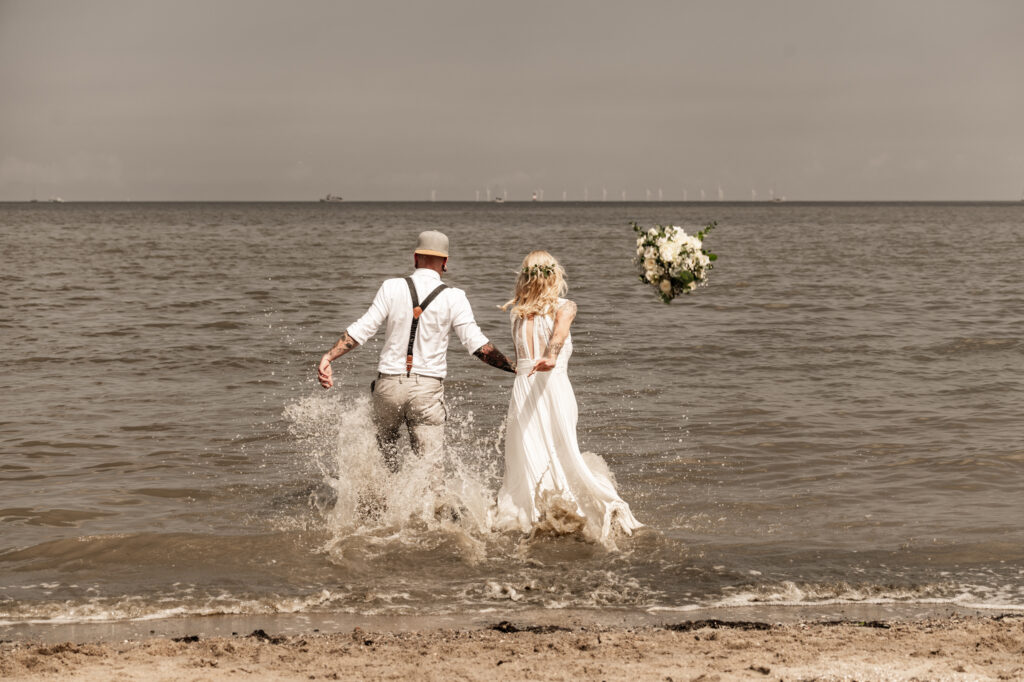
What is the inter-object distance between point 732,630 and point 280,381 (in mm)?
9622

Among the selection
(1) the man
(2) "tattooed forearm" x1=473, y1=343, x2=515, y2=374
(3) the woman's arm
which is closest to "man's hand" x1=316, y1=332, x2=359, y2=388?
(1) the man

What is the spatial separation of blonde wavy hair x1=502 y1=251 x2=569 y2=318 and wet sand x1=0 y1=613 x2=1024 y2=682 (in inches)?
94.8

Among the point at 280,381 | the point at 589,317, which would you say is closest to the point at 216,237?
the point at 589,317

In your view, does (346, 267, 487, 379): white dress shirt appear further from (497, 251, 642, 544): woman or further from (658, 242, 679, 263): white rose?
(658, 242, 679, 263): white rose

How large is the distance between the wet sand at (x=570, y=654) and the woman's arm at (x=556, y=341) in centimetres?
200

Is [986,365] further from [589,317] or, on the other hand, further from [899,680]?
[899,680]

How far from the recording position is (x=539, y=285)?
7410 mm

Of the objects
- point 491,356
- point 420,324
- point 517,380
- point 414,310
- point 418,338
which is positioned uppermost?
point 414,310

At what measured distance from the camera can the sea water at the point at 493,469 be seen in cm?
683

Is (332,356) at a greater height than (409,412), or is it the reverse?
(332,356)

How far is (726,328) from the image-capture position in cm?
1962

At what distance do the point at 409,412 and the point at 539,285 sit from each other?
4.41 ft

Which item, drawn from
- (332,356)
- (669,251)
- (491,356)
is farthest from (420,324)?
(669,251)

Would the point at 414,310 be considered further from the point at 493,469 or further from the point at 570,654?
the point at 493,469
